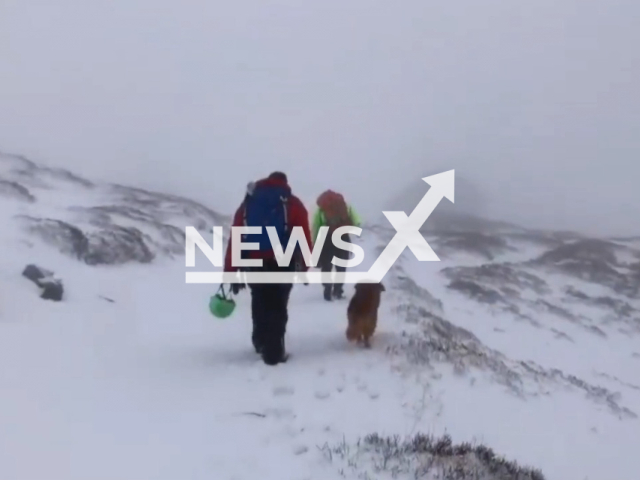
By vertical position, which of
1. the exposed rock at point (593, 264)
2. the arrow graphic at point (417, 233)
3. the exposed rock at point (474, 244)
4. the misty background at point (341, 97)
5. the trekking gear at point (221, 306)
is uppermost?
the misty background at point (341, 97)

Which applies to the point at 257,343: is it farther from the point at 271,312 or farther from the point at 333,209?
the point at 333,209

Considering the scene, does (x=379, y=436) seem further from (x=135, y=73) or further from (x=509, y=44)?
(x=509, y=44)

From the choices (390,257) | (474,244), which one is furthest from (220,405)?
(474,244)

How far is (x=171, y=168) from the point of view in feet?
194

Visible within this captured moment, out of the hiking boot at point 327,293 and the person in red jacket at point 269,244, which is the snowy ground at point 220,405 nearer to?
the person in red jacket at point 269,244

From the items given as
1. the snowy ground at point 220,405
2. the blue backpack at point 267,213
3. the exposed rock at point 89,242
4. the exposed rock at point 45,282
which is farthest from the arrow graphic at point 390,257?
the exposed rock at point 45,282

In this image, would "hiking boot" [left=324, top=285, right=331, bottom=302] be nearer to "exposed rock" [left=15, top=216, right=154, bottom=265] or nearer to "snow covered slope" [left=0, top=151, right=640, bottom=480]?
"snow covered slope" [left=0, top=151, right=640, bottom=480]

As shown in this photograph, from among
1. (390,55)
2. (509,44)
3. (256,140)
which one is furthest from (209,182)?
(509,44)

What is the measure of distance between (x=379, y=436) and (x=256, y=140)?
78520 millimetres

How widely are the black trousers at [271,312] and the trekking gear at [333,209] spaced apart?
346 centimetres

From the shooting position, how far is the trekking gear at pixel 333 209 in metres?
10.8

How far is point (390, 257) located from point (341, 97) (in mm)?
89288

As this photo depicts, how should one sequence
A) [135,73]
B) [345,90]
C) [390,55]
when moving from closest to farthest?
[135,73], [345,90], [390,55]

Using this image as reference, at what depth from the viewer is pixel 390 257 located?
21438mm
